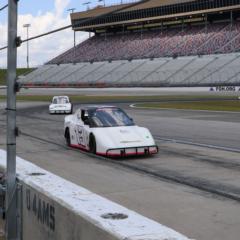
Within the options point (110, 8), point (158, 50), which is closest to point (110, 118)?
point (158, 50)

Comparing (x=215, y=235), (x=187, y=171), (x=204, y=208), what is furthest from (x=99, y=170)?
(x=215, y=235)

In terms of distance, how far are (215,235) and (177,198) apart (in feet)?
7.28

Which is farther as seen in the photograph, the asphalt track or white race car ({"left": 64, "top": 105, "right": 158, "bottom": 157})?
white race car ({"left": 64, "top": 105, "right": 158, "bottom": 157})

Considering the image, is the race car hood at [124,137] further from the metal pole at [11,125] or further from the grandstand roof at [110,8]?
the grandstand roof at [110,8]

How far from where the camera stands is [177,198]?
334 inches

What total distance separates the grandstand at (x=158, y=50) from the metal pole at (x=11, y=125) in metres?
55.1

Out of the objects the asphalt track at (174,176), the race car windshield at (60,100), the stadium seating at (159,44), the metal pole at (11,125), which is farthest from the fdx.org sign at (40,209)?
the stadium seating at (159,44)

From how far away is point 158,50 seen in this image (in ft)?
266

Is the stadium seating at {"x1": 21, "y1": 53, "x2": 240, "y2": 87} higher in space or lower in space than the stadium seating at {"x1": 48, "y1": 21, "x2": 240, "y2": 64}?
lower

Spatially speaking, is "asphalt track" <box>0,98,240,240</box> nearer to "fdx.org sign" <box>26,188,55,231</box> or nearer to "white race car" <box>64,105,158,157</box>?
"white race car" <box>64,105,158,157</box>

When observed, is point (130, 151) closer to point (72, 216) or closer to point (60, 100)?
point (72, 216)

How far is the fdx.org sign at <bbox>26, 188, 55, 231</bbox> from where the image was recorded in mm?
4539

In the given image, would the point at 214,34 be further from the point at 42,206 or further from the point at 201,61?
the point at 42,206

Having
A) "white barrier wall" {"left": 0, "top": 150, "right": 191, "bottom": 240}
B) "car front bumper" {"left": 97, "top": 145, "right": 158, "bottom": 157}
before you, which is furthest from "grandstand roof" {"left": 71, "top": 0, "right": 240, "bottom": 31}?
"white barrier wall" {"left": 0, "top": 150, "right": 191, "bottom": 240}
